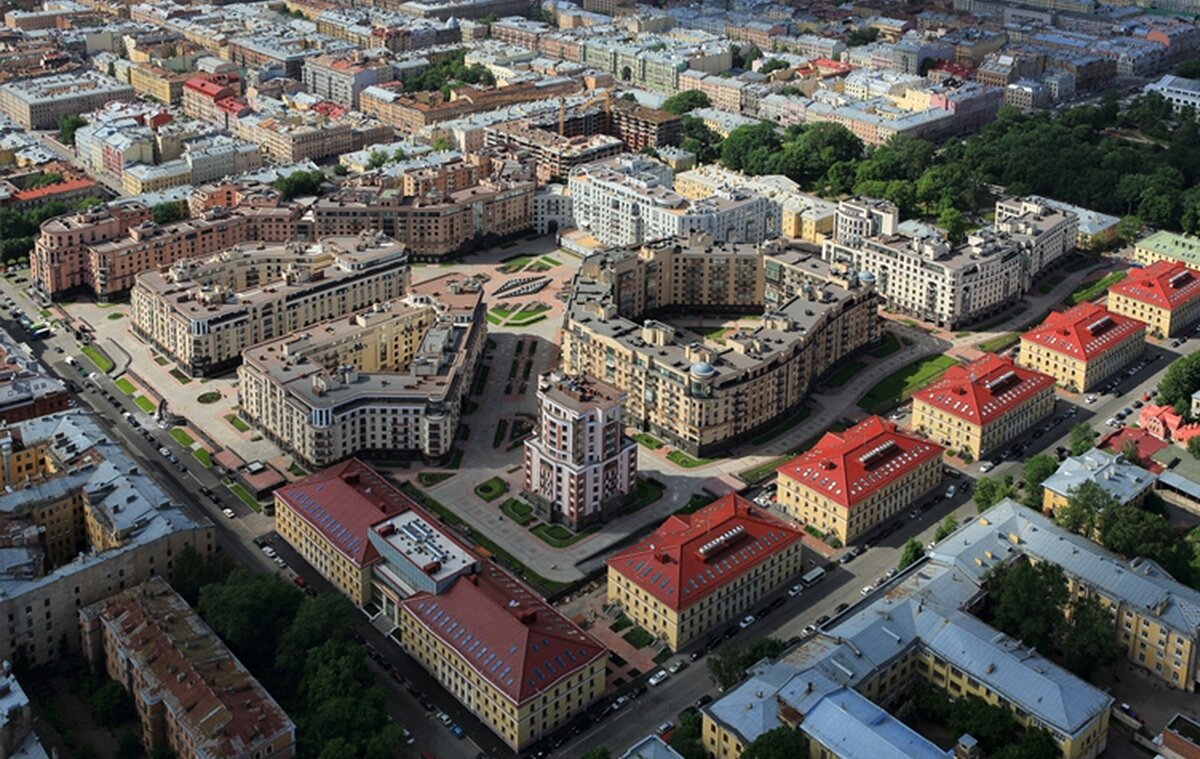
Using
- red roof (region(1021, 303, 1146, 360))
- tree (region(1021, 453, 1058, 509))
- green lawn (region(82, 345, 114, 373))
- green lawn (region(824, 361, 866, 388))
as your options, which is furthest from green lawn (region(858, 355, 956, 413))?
green lawn (region(82, 345, 114, 373))

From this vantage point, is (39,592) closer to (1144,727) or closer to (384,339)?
(384,339)

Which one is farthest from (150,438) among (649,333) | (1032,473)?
(1032,473)

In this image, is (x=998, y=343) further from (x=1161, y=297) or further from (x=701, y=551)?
(x=701, y=551)

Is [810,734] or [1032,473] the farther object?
[1032,473]

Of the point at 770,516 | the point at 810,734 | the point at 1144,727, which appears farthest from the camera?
the point at 770,516

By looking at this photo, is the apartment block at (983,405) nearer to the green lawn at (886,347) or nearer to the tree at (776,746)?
the green lawn at (886,347)

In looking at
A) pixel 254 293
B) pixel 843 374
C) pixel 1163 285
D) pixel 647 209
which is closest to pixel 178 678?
pixel 254 293
